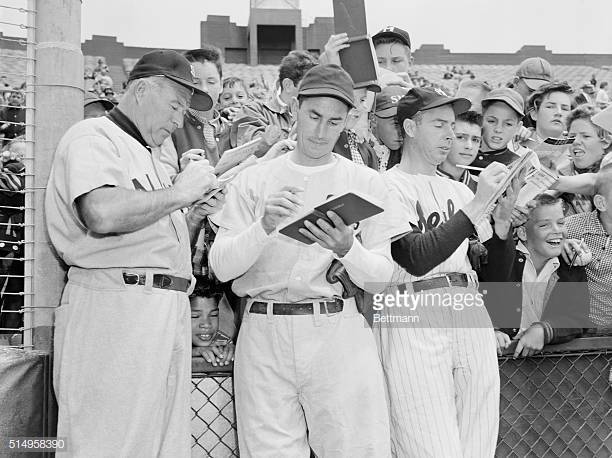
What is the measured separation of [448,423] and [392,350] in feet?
1.31

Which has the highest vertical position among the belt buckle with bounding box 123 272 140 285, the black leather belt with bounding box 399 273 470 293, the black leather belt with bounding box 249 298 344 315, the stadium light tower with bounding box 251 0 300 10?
the stadium light tower with bounding box 251 0 300 10

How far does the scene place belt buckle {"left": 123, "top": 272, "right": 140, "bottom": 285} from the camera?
2924 mm

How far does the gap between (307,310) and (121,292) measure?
78cm

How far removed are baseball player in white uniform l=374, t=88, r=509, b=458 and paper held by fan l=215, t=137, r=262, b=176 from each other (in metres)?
0.71

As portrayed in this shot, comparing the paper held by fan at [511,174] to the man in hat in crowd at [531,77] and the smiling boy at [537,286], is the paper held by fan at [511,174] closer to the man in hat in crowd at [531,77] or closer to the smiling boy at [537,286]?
the smiling boy at [537,286]

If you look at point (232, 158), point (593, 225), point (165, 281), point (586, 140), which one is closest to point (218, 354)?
point (165, 281)

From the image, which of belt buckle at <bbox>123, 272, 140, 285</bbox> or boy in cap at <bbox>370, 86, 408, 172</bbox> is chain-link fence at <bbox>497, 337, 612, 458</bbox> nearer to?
boy in cap at <bbox>370, 86, 408, 172</bbox>

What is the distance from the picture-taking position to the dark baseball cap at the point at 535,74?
20.8ft

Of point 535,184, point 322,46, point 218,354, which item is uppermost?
point 322,46

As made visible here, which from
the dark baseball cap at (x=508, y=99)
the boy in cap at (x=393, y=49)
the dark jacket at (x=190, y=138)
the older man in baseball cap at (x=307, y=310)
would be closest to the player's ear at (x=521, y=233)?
the dark baseball cap at (x=508, y=99)

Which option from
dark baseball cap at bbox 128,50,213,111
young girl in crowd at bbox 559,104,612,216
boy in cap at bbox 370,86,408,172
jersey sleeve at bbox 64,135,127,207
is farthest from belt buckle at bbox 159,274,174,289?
young girl in crowd at bbox 559,104,612,216

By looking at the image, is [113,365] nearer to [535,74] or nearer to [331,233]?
[331,233]

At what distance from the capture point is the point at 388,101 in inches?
193

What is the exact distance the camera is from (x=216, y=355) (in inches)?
138
